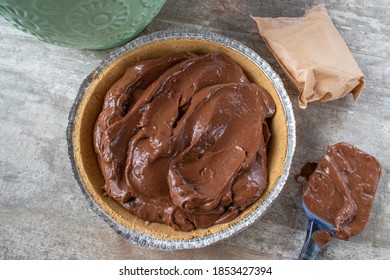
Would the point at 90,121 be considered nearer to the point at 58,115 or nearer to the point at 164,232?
the point at 58,115

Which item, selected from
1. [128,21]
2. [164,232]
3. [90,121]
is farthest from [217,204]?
[128,21]

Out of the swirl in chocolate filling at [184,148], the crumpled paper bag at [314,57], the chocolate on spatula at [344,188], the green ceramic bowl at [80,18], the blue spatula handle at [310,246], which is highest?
the green ceramic bowl at [80,18]

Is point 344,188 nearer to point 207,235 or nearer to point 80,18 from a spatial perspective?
point 207,235

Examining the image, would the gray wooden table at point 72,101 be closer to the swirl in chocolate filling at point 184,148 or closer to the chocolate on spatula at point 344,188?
the chocolate on spatula at point 344,188

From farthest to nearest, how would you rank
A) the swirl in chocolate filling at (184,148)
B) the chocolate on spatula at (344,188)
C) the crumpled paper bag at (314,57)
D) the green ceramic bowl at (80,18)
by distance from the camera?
the crumpled paper bag at (314,57) < the chocolate on spatula at (344,188) < the swirl in chocolate filling at (184,148) < the green ceramic bowl at (80,18)

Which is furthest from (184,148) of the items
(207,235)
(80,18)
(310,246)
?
(310,246)

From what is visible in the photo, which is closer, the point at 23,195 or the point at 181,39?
the point at 181,39

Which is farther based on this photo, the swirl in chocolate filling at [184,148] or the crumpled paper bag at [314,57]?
the crumpled paper bag at [314,57]

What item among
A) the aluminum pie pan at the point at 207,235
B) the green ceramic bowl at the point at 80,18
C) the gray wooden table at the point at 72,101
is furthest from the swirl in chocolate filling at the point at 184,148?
the gray wooden table at the point at 72,101
